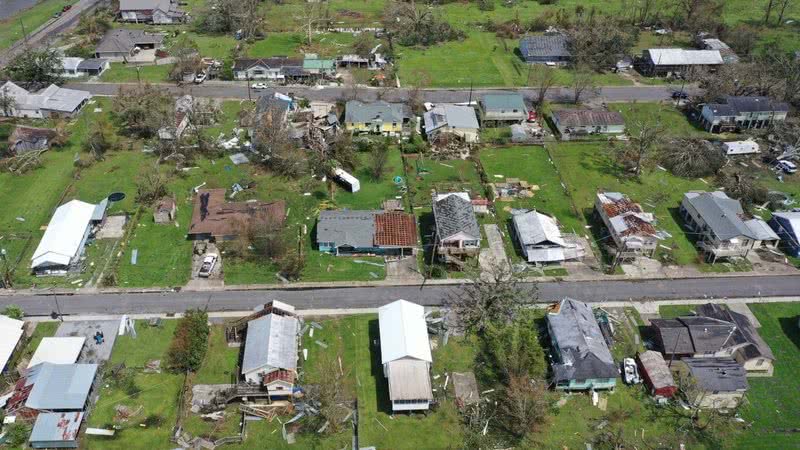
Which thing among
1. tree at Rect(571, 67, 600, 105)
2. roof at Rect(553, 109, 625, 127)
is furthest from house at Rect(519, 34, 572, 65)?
roof at Rect(553, 109, 625, 127)

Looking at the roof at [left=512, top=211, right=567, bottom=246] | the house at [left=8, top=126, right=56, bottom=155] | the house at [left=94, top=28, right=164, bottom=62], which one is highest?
the house at [left=94, top=28, right=164, bottom=62]

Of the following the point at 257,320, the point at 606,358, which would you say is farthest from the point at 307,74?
the point at 606,358

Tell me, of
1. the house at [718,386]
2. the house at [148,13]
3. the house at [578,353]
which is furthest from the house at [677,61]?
the house at [148,13]

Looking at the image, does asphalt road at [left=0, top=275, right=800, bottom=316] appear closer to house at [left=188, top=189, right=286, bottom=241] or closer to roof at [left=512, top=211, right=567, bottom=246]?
roof at [left=512, top=211, right=567, bottom=246]

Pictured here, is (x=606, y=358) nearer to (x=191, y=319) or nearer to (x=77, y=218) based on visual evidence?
(x=191, y=319)

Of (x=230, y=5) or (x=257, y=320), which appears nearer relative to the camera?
(x=257, y=320)

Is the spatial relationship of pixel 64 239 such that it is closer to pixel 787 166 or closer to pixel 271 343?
pixel 271 343
